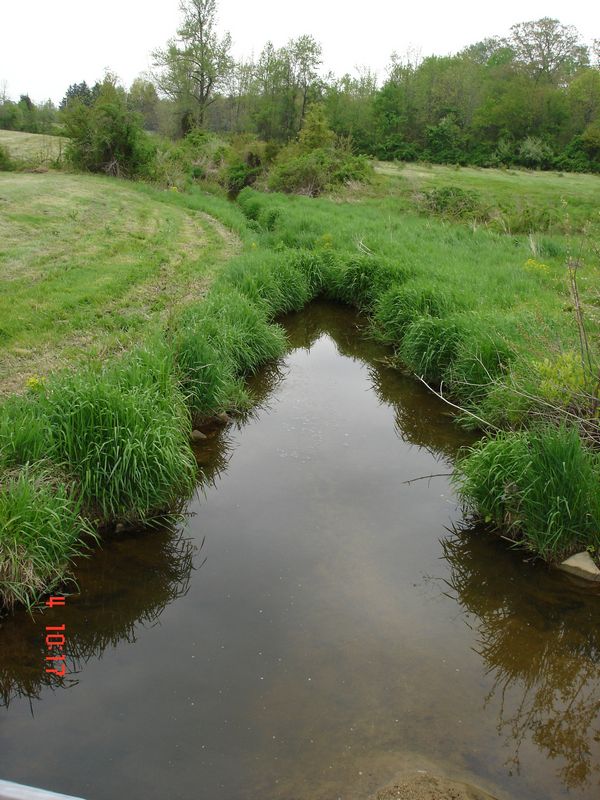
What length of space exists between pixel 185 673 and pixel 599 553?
352cm

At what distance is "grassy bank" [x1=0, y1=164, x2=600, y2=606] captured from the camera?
5.11 m

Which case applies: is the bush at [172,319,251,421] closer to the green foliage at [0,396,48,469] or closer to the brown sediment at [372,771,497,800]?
the green foliage at [0,396,48,469]

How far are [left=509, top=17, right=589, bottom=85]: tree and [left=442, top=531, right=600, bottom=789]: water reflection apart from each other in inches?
1856

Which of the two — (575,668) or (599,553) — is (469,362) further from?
(575,668)

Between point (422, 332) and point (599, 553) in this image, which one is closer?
point (599, 553)

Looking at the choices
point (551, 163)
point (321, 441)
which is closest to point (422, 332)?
point (321, 441)

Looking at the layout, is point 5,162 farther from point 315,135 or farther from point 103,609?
point 103,609

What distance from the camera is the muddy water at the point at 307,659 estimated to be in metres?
3.41

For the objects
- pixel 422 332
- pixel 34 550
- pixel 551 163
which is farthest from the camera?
pixel 551 163

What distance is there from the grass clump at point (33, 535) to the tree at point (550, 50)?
48.4 metres

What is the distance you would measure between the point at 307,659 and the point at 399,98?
47.7 meters

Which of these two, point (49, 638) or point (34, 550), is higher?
point (34, 550)

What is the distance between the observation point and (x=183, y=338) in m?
7.77
